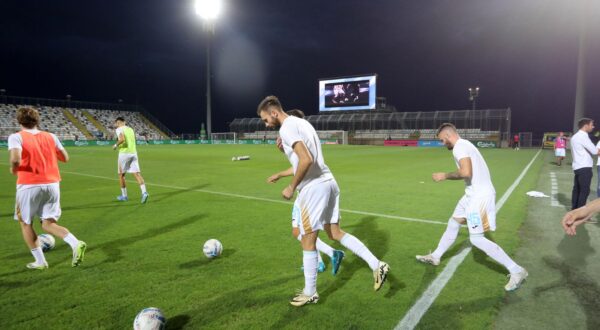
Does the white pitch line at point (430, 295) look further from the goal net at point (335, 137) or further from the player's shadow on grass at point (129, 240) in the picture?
the goal net at point (335, 137)

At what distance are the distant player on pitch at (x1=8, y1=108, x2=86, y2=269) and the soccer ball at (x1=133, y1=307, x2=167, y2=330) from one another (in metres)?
2.14

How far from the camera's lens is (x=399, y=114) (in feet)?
208

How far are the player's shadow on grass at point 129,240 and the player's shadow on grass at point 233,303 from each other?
216 cm

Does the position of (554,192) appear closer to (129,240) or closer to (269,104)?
(269,104)

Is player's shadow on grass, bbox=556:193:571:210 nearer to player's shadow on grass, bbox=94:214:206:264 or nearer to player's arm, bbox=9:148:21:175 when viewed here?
player's shadow on grass, bbox=94:214:206:264

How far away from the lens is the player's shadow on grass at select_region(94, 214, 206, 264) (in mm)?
5293

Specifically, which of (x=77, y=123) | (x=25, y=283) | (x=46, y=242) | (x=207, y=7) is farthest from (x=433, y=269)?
(x=77, y=123)

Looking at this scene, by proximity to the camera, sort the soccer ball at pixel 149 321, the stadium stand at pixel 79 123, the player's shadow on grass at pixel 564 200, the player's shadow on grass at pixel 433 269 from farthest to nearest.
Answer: the stadium stand at pixel 79 123
the player's shadow on grass at pixel 564 200
the player's shadow on grass at pixel 433 269
the soccer ball at pixel 149 321

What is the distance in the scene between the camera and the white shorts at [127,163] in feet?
30.9

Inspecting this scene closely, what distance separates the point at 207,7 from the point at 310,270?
1934 inches

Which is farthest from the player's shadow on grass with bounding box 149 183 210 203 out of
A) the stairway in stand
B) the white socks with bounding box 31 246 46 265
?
the stairway in stand

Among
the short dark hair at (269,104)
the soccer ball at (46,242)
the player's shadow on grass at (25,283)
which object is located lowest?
the player's shadow on grass at (25,283)

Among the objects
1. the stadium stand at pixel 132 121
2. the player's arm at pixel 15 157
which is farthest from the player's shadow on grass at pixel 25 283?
the stadium stand at pixel 132 121

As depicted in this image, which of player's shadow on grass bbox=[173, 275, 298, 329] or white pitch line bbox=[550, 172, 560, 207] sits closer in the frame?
player's shadow on grass bbox=[173, 275, 298, 329]
